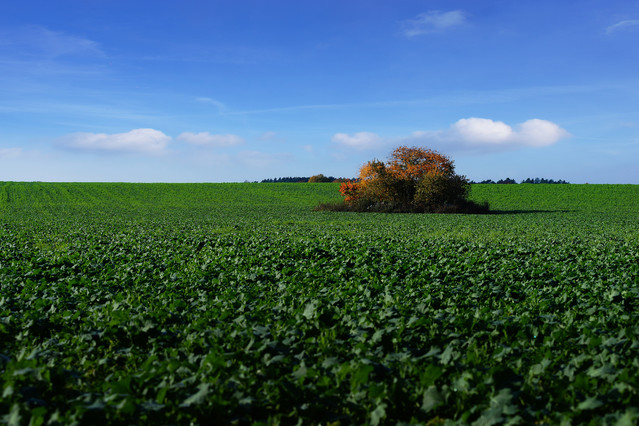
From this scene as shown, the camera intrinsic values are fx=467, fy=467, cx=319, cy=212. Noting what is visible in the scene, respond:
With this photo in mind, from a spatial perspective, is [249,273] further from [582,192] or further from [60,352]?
[582,192]

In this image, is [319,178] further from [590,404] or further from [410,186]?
[590,404]

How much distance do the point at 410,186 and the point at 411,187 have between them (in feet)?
0.54

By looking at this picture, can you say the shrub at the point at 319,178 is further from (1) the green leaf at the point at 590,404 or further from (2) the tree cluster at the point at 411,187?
(1) the green leaf at the point at 590,404

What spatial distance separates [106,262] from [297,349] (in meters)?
10.5

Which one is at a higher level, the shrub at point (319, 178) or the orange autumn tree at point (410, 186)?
the shrub at point (319, 178)

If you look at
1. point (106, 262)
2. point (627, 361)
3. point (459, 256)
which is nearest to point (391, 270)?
point (459, 256)

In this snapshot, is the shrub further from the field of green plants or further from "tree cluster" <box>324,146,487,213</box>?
the field of green plants

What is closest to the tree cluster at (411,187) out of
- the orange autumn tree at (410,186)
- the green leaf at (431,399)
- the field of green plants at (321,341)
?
the orange autumn tree at (410,186)

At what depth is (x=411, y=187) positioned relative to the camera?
177 feet

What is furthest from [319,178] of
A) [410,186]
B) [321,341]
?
[321,341]

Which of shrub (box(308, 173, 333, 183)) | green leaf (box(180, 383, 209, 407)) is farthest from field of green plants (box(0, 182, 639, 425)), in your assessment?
shrub (box(308, 173, 333, 183))

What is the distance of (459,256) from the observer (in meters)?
15.0

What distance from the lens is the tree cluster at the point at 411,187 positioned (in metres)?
51.8

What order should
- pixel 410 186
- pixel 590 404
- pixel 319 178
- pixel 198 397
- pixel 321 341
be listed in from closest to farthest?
pixel 590 404
pixel 198 397
pixel 321 341
pixel 410 186
pixel 319 178
